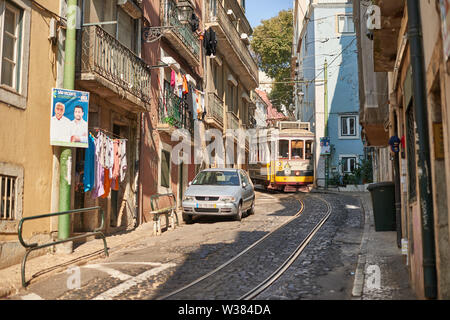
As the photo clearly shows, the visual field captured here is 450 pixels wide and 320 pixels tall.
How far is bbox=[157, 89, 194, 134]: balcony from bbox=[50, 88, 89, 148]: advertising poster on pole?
577cm

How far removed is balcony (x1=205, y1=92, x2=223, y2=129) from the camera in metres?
19.8

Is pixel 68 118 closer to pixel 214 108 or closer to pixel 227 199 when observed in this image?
pixel 227 199

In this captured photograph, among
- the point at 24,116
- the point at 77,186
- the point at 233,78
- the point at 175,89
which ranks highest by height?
the point at 233,78

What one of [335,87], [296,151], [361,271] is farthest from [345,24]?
[361,271]

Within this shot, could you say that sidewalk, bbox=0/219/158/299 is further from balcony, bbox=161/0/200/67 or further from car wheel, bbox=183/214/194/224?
balcony, bbox=161/0/200/67

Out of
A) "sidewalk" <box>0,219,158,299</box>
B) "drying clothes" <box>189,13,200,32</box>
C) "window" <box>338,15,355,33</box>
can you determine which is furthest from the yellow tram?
"sidewalk" <box>0,219,158,299</box>

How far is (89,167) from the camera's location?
9.37 metres

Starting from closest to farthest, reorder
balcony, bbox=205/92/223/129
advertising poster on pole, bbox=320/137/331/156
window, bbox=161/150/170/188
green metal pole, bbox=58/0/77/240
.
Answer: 1. green metal pole, bbox=58/0/77/240
2. window, bbox=161/150/170/188
3. balcony, bbox=205/92/223/129
4. advertising poster on pole, bbox=320/137/331/156

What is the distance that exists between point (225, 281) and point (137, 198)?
7.05 m

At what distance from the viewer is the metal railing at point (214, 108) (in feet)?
65.5

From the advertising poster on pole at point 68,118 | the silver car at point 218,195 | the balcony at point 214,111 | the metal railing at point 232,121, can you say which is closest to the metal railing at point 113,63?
the advertising poster on pole at point 68,118

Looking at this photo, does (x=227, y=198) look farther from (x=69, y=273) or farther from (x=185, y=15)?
(x=185, y=15)

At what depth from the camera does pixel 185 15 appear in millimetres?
17312

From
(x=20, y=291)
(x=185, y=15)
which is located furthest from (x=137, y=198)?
(x=185, y=15)
